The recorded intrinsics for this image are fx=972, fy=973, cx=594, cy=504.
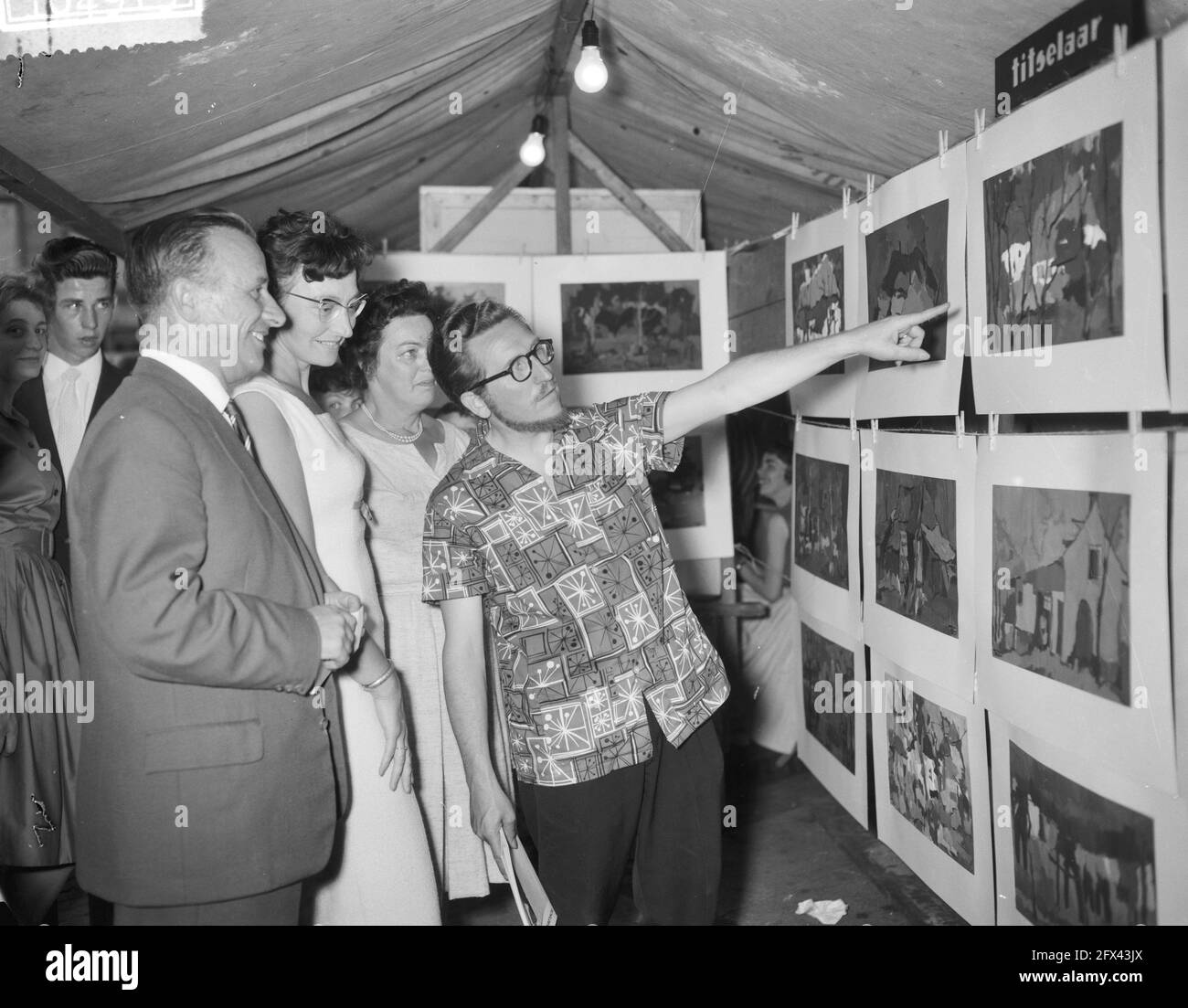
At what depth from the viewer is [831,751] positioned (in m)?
3.05

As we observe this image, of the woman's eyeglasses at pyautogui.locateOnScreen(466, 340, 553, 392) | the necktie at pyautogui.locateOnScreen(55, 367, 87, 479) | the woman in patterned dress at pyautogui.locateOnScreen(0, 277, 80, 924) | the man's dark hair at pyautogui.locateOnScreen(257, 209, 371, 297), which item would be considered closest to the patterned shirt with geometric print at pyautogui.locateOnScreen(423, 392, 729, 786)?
the woman's eyeglasses at pyautogui.locateOnScreen(466, 340, 553, 392)

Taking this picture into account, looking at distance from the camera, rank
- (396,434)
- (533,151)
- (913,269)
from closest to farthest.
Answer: (913,269) → (396,434) → (533,151)

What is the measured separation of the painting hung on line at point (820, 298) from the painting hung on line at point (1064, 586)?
2.61 feet

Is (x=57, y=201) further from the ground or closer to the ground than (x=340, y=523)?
further from the ground

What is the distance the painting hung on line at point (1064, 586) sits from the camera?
162 centimetres

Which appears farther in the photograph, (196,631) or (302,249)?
(302,249)

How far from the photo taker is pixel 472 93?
3.36m

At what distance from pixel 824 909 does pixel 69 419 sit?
8.60 feet

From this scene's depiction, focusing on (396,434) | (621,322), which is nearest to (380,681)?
(396,434)

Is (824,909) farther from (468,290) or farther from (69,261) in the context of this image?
(69,261)

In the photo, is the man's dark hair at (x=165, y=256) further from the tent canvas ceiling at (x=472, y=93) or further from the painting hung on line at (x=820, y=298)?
the painting hung on line at (x=820, y=298)

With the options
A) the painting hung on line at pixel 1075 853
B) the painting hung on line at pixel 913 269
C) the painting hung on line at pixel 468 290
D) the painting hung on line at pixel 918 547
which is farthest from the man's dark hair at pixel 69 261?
the painting hung on line at pixel 1075 853

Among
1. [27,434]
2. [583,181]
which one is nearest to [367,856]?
[27,434]

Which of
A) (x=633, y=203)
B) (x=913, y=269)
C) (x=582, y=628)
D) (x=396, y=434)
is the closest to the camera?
(x=582, y=628)
